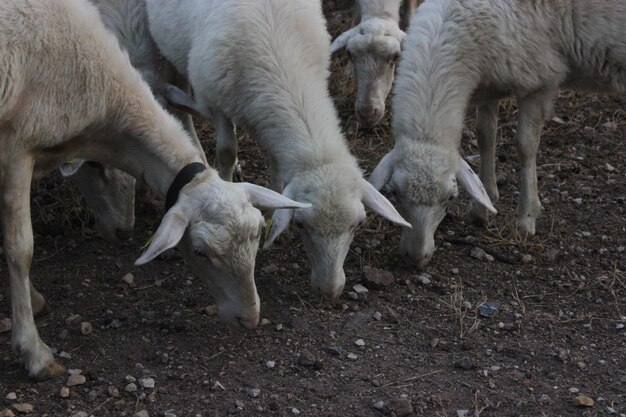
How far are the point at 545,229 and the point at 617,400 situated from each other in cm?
205

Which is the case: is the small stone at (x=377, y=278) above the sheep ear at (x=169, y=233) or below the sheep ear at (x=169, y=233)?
below

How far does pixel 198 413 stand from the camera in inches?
193

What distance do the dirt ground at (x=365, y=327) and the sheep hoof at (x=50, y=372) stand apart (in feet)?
0.13

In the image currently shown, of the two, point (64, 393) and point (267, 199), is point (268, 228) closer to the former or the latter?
point (267, 199)

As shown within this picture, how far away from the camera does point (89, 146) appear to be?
550 cm

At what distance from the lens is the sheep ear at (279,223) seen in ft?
18.6

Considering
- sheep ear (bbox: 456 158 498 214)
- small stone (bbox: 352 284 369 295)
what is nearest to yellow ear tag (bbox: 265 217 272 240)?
small stone (bbox: 352 284 369 295)

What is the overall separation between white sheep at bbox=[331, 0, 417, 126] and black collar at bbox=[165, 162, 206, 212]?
276cm

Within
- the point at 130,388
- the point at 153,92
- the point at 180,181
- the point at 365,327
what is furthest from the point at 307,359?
the point at 153,92

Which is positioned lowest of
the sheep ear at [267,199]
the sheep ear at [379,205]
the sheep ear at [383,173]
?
the sheep ear at [383,173]

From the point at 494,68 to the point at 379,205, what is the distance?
58.7 inches

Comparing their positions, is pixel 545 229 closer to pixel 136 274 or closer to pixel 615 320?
pixel 615 320

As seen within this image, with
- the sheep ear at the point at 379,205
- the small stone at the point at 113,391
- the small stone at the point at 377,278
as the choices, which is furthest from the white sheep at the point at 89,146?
the small stone at the point at 377,278

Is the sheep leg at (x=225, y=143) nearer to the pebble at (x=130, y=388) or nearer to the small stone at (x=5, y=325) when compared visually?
the small stone at (x=5, y=325)
